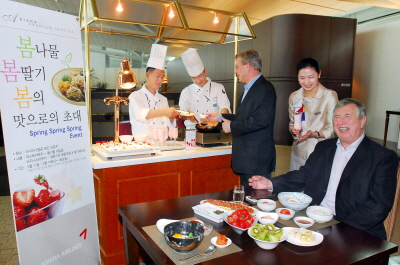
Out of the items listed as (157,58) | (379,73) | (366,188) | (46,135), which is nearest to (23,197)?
(46,135)

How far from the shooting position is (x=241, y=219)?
4.81 ft

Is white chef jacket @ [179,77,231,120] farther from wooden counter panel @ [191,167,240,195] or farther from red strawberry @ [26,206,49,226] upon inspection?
red strawberry @ [26,206,49,226]

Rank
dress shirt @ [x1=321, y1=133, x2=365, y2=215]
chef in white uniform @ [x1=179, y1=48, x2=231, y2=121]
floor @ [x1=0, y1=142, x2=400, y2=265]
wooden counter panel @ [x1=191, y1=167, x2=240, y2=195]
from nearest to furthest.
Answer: dress shirt @ [x1=321, y1=133, x2=365, y2=215] → floor @ [x1=0, y1=142, x2=400, y2=265] → wooden counter panel @ [x1=191, y1=167, x2=240, y2=195] → chef in white uniform @ [x1=179, y1=48, x2=231, y2=121]

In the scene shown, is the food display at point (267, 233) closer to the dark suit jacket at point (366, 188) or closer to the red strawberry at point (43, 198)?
the dark suit jacket at point (366, 188)

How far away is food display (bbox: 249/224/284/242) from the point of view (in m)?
1.30

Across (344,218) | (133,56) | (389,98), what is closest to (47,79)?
(344,218)

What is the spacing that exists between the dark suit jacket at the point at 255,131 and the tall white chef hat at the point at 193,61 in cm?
109

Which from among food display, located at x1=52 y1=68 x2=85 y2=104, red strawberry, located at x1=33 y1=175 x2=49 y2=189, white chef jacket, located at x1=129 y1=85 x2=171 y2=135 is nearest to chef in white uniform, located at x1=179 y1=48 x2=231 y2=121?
white chef jacket, located at x1=129 y1=85 x2=171 y2=135

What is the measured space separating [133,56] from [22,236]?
13.9 m

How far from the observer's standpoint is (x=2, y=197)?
436 centimetres

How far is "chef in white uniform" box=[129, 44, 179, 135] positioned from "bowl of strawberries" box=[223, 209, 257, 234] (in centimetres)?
159

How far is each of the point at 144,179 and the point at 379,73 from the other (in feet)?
24.7

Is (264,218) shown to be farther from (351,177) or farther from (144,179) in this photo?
(144,179)

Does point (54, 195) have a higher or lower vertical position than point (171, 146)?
lower
